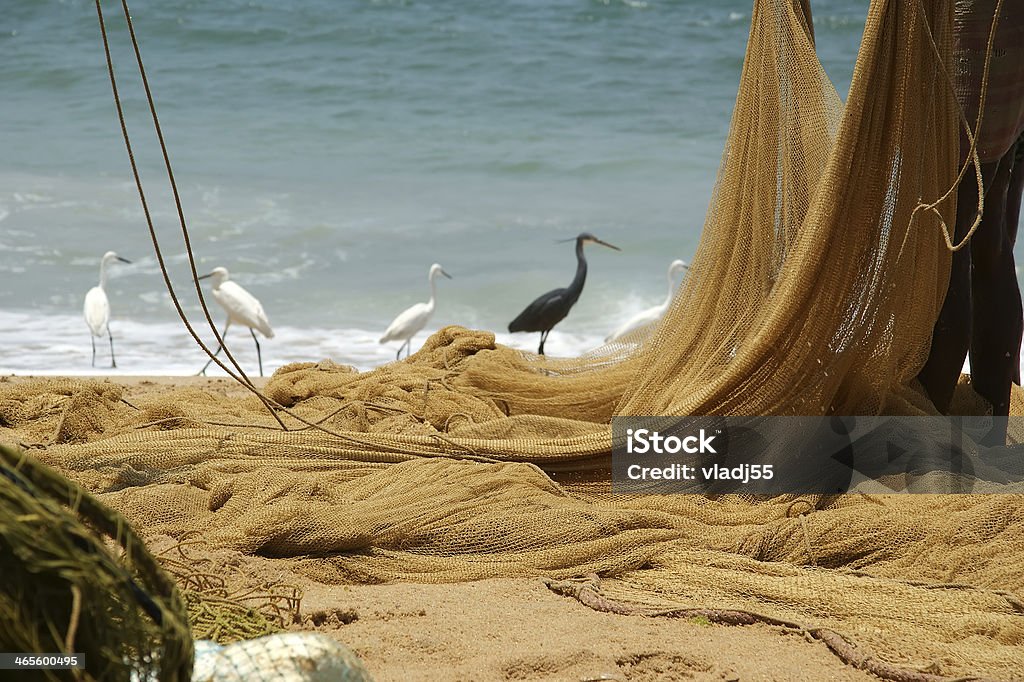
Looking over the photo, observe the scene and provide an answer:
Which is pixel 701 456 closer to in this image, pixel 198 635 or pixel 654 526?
pixel 654 526

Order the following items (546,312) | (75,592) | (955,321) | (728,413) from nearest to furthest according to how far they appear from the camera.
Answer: (75,592), (728,413), (955,321), (546,312)

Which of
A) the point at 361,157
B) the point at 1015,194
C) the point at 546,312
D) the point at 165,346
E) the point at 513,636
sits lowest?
the point at 165,346

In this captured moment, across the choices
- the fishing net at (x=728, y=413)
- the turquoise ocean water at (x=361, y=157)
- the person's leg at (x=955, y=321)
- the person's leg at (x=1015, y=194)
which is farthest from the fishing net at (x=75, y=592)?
the turquoise ocean water at (x=361, y=157)

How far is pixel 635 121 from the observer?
17.3m

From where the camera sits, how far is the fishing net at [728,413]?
3.10 meters

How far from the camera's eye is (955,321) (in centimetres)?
417

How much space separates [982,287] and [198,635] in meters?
3.05

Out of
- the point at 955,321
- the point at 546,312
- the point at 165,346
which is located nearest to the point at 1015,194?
the point at 955,321

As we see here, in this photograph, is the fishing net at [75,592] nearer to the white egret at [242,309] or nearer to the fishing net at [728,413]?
the fishing net at [728,413]

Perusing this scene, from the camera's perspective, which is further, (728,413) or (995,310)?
(995,310)

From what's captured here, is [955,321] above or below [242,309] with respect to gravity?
above

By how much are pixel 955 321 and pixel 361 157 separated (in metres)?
12.5

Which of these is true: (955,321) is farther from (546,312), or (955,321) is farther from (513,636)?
(546,312)

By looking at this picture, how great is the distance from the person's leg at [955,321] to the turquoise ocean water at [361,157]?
5.09 meters
